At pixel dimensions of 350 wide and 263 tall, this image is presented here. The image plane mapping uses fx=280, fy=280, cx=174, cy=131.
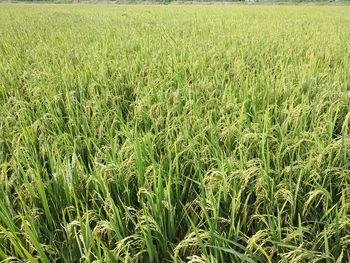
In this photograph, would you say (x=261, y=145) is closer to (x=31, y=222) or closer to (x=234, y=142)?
(x=234, y=142)

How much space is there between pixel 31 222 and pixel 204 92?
5.72 feet

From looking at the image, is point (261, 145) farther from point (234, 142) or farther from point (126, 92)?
point (126, 92)

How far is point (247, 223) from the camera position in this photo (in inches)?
46.9

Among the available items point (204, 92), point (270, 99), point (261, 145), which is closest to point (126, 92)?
point (204, 92)

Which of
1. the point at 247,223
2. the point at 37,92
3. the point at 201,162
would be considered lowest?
the point at 247,223

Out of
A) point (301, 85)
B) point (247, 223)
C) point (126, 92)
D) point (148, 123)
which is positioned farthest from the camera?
point (126, 92)

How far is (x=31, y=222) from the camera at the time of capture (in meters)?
1.00

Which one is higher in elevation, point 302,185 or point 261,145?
point 261,145

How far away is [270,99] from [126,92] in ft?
4.17

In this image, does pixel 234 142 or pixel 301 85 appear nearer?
pixel 234 142

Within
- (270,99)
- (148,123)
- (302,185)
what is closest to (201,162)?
(302,185)

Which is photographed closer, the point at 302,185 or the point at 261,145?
the point at 302,185

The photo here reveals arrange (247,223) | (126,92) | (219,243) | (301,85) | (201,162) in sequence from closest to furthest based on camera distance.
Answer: (219,243) → (247,223) → (201,162) → (301,85) → (126,92)

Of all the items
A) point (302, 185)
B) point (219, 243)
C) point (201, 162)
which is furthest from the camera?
point (201, 162)
